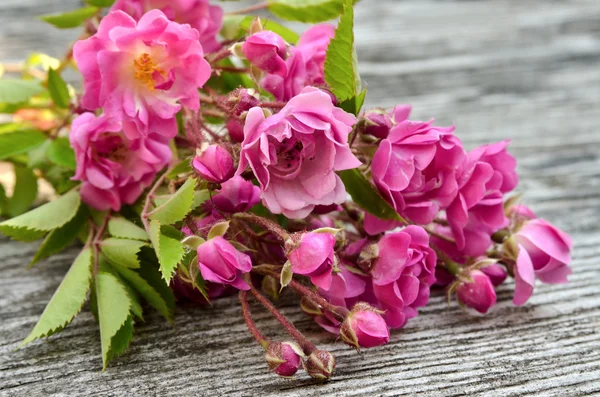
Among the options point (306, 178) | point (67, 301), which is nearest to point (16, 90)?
point (67, 301)

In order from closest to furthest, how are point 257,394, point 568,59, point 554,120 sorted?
point 257,394 → point 554,120 → point 568,59

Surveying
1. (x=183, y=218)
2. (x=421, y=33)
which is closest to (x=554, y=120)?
(x=421, y=33)

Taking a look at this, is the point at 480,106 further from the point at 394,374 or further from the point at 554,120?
the point at 394,374

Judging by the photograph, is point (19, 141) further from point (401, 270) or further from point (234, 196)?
point (401, 270)

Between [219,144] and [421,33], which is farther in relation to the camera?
[421,33]

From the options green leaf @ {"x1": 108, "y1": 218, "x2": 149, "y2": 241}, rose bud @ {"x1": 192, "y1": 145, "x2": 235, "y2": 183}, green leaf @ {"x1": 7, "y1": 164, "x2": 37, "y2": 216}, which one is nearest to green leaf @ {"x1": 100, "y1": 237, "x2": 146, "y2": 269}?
green leaf @ {"x1": 108, "y1": 218, "x2": 149, "y2": 241}
